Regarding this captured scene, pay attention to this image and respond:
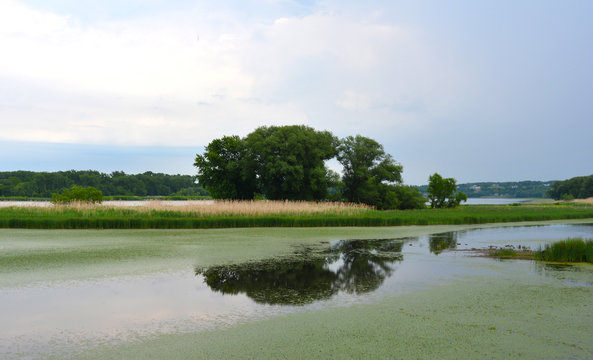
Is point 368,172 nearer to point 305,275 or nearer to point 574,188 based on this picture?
point 305,275

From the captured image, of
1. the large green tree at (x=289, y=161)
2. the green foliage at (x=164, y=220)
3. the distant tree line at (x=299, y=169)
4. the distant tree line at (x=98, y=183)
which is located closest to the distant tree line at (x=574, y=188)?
the distant tree line at (x=299, y=169)

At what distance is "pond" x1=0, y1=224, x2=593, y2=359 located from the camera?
446 centimetres

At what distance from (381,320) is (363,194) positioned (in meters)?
28.0

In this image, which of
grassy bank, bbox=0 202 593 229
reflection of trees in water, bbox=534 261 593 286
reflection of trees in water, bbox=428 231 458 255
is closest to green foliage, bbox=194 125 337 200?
grassy bank, bbox=0 202 593 229

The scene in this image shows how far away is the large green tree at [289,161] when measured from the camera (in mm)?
29359

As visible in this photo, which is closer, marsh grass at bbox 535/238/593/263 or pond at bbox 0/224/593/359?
pond at bbox 0/224/593/359

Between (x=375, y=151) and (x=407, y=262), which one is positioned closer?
(x=407, y=262)

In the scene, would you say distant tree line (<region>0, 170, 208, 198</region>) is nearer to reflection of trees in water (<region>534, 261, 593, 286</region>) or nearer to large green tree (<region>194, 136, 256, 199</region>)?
large green tree (<region>194, 136, 256, 199</region>)

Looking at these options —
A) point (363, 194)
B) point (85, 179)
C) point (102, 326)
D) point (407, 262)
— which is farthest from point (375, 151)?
point (85, 179)

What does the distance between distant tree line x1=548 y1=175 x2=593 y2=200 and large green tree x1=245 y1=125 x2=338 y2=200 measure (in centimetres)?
5791

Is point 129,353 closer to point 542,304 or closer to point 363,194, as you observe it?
point 542,304

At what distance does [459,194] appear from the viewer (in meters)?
35.0

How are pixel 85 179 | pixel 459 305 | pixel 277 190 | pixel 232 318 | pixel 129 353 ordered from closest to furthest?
1. pixel 129 353
2. pixel 232 318
3. pixel 459 305
4. pixel 277 190
5. pixel 85 179

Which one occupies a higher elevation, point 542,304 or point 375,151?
point 375,151
